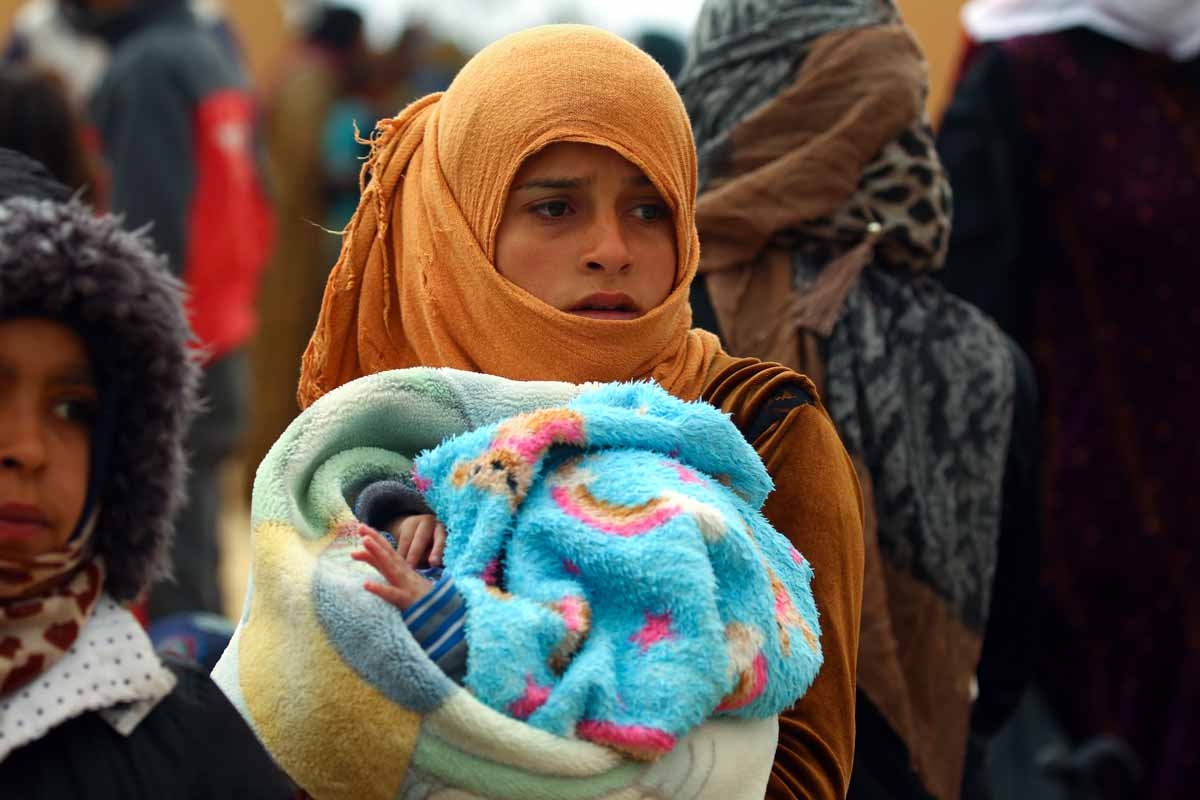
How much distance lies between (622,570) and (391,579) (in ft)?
0.76

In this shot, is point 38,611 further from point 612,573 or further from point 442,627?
point 612,573

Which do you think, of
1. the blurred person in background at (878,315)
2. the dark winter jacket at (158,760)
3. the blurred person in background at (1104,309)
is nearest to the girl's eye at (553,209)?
the dark winter jacket at (158,760)

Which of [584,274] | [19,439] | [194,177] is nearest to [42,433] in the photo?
[19,439]

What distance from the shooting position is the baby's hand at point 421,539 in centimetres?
230

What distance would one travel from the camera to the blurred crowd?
3445 mm

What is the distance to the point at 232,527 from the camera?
10188mm

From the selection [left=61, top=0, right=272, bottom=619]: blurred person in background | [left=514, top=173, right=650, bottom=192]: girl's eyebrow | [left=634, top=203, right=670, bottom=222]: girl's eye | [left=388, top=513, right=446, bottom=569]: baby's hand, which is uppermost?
[left=514, top=173, right=650, bottom=192]: girl's eyebrow

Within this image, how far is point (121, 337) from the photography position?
251 centimetres

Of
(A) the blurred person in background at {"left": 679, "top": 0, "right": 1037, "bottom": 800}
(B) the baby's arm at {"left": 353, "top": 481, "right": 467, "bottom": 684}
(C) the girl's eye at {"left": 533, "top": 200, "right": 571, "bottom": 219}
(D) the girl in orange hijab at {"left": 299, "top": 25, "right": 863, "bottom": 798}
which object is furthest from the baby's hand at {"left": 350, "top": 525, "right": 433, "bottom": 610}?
(A) the blurred person in background at {"left": 679, "top": 0, "right": 1037, "bottom": 800}

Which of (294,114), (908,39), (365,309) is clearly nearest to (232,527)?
(294,114)

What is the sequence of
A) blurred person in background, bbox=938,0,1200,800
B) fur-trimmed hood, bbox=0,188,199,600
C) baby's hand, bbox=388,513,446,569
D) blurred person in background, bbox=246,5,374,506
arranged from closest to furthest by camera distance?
1. baby's hand, bbox=388,513,446,569
2. fur-trimmed hood, bbox=0,188,199,600
3. blurred person in background, bbox=938,0,1200,800
4. blurred person in background, bbox=246,5,374,506

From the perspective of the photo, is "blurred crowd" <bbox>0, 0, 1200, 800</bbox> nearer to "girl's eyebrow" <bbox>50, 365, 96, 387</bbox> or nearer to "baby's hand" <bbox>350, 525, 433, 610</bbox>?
"girl's eyebrow" <bbox>50, 365, 96, 387</bbox>

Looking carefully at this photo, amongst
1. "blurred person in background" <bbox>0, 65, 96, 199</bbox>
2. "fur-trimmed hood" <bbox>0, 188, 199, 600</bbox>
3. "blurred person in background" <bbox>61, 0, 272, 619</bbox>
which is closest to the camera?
"fur-trimmed hood" <bbox>0, 188, 199, 600</bbox>

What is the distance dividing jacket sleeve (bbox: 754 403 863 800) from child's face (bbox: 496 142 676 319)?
0.25 meters
